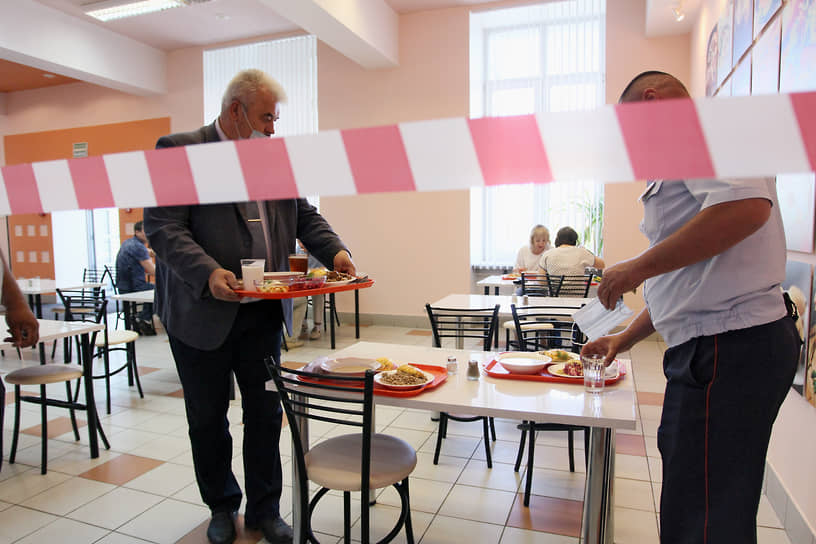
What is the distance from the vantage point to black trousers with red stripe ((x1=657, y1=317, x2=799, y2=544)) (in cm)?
121

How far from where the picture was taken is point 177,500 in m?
2.56

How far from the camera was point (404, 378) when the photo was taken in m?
1.84

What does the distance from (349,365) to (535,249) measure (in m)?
4.19

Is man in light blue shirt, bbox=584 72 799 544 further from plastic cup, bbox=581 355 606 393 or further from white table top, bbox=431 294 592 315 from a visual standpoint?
white table top, bbox=431 294 592 315

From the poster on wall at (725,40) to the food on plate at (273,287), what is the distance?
3.39 m

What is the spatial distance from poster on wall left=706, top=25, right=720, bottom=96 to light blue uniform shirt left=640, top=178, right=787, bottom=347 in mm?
3522

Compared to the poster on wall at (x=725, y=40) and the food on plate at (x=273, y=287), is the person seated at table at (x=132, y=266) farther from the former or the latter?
the poster on wall at (x=725, y=40)

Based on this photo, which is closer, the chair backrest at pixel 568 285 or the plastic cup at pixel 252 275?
the plastic cup at pixel 252 275

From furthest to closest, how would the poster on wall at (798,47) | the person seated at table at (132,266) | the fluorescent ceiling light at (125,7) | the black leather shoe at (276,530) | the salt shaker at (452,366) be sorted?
1. the person seated at table at (132,266)
2. the fluorescent ceiling light at (125,7)
3. the black leather shoe at (276,530)
4. the salt shaker at (452,366)
5. the poster on wall at (798,47)

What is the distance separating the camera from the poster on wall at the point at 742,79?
2898mm

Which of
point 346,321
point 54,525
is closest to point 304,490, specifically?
point 54,525

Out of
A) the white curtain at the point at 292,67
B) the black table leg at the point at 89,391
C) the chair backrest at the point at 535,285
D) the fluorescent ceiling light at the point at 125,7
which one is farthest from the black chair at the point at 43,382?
the white curtain at the point at 292,67

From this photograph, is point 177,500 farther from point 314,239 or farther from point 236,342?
point 314,239

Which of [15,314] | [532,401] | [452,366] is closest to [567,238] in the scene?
[452,366]
